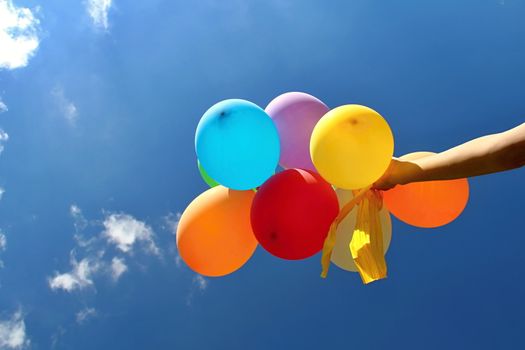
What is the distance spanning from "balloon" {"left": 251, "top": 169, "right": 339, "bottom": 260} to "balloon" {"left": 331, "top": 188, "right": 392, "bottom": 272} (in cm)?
37

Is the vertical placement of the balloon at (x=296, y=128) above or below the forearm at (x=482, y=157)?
above

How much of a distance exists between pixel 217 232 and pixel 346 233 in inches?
45.9

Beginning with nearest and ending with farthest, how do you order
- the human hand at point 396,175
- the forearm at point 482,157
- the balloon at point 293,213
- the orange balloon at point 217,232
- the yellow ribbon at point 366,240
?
1. the forearm at point 482,157
2. the human hand at point 396,175
3. the yellow ribbon at point 366,240
4. the balloon at point 293,213
5. the orange balloon at point 217,232

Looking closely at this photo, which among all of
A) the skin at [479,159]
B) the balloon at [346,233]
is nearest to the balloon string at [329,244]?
the balloon at [346,233]

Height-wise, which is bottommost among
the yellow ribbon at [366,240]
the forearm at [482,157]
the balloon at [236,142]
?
the forearm at [482,157]

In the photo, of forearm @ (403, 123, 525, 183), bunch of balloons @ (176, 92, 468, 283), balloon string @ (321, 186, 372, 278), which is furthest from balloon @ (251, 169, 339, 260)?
forearm @ (403, 123, 525, 183)

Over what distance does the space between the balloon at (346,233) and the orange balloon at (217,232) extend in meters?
0.80

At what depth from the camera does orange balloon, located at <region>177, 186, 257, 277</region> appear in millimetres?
4113

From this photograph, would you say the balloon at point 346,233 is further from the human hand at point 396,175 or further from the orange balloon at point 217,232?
the orange balloon at point 217,232

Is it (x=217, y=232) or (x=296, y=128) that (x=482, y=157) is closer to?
(x=296, y=128)

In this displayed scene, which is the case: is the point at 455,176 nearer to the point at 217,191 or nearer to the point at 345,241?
the point at 345,241

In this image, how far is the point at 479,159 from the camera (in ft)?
6.46

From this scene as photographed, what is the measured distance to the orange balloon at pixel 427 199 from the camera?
13.0 feet

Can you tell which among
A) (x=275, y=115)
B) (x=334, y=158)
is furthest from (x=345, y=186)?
(x=275, y=115)
